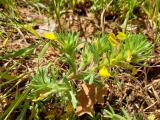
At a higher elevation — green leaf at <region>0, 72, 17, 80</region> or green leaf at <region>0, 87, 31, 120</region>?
green leaf at <region>0, 72, 17, 80</region>

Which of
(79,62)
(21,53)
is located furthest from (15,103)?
(79,62)

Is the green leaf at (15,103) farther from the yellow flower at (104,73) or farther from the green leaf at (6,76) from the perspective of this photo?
the yellow flower at (104,73)

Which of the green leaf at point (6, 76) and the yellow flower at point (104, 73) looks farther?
the green leaf at point (6, 76)

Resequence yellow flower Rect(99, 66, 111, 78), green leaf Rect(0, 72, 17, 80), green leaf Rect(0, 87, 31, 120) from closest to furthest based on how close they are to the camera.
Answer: yellow flower Rect(99, 66, 111, 78), green leaf Rect(0, 87, 31, 120), green leaf Rect(0, 72, 17, 80)

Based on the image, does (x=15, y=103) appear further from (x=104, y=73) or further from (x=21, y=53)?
(x=104, y=73)

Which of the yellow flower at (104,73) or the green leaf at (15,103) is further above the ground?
the yellow flower at (104,73)

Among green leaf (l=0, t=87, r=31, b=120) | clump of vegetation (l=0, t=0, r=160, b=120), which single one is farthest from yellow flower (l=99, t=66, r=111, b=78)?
green leaf (l=0, t=87, r=31, b=120)

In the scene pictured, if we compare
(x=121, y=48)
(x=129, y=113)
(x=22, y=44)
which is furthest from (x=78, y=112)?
(x=22, y=44)

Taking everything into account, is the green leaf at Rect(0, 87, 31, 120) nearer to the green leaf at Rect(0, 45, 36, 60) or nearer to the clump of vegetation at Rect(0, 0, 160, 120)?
the clump of vegetation at Rect(0, 0, 160, 120)

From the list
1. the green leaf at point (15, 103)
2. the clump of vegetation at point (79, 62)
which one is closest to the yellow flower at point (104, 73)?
the clump of vegetation at point (79, 62)

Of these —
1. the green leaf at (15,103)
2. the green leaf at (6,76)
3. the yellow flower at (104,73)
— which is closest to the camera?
the yellow flower at (104,73)

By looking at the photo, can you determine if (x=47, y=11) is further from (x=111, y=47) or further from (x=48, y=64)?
(x=111, y=47)
